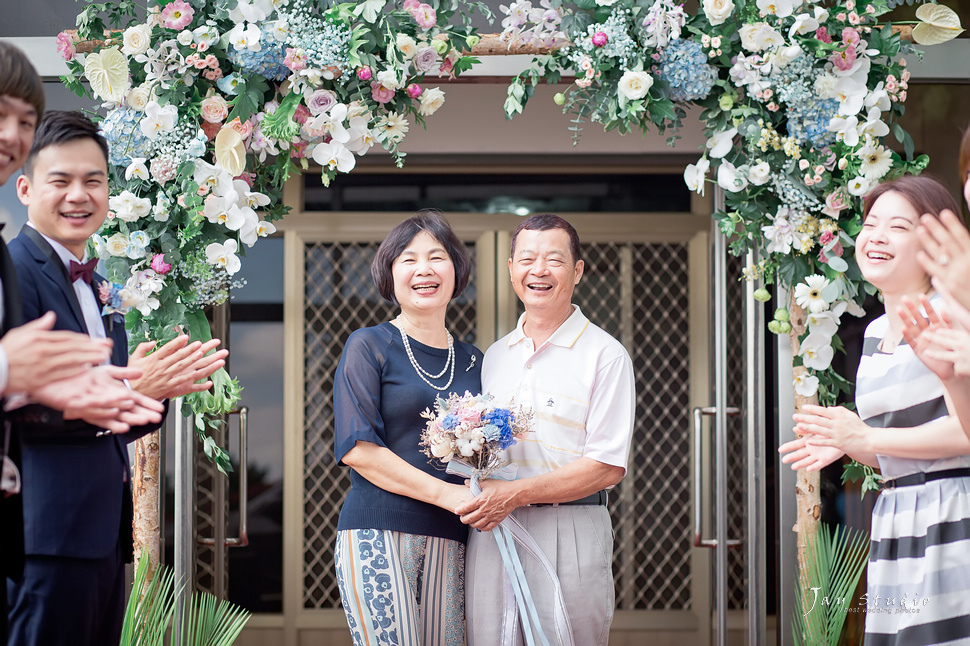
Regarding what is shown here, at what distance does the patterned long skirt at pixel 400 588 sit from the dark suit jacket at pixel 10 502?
34.6 inches

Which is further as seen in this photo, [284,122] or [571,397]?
[284,122]

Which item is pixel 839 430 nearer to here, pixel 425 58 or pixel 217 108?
pixel 425 58

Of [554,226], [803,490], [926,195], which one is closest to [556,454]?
[554,226]

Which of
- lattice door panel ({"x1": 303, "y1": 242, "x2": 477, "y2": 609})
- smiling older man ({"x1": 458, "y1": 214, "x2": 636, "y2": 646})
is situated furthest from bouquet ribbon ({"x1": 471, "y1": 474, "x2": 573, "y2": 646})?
lattice door panel ({"x1": 303, "y1": 242, "x2": 477, "y2": 609})

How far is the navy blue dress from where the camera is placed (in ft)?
7.89

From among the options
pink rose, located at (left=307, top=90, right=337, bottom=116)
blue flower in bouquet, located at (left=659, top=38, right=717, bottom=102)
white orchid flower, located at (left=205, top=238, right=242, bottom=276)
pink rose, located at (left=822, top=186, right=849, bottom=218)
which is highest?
blue flower in bouquet, located at (left=659, top=38, right=717, bottom=102)

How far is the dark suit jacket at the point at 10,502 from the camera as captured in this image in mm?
1651

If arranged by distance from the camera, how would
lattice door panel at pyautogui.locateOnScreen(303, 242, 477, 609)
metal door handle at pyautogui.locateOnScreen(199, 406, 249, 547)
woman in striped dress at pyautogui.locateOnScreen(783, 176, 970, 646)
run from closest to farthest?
woman in striped dress at pyautogui.locateOnScreen(783, 176, 970, 646) → metal door handle at pyautogui.locateOnScreen(199, 406, 249, 547) → lattice door panel at pyautogui.locateOnScreen(303, 242, 477, 609)

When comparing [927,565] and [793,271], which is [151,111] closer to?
[793,271]

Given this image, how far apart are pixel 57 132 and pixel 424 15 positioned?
4.11 feet

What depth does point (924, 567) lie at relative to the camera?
2.03m

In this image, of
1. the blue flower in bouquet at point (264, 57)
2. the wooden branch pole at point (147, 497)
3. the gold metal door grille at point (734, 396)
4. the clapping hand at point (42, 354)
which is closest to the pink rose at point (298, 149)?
the blue flower in bouquet at point (264, 57)

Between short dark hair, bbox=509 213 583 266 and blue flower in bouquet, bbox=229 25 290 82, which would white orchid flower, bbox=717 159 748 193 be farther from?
blue flower in bouquet, bbox=229 25 290 82

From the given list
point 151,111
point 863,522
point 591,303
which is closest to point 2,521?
point 151,111
